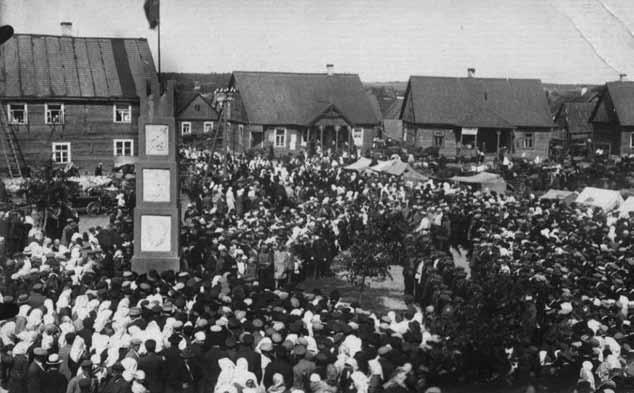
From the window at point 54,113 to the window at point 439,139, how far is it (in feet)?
93.4

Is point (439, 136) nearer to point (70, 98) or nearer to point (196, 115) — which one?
point (196, 115)

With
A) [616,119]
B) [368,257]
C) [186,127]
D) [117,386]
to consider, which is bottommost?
[117,386]

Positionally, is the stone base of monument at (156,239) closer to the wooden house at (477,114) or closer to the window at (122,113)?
the window at (122,113)

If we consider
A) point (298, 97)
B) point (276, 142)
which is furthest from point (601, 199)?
point (298, 97)

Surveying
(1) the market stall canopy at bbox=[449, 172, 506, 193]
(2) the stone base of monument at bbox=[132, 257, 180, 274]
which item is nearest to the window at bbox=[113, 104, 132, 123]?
(1) the market stall canopy at bbox=[449, 172, 506, 193]

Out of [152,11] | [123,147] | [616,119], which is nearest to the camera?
[152,11]

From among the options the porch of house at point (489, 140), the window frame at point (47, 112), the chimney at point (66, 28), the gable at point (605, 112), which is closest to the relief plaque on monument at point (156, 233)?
the window frame at point (47, 112)

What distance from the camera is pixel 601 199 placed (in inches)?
1097

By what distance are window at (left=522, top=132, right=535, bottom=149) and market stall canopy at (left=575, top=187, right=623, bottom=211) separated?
91.1 feet

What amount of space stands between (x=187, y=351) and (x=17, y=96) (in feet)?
101

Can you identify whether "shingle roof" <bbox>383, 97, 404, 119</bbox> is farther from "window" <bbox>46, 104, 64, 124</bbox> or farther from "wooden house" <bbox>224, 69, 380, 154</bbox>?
"window" <bbox>46, 104, 64, 124</bbox>

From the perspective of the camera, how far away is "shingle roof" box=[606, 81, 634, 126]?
4831 centimetres

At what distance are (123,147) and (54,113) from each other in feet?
13.4

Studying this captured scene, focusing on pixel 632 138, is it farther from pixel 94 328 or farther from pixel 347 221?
pixel 94 328
